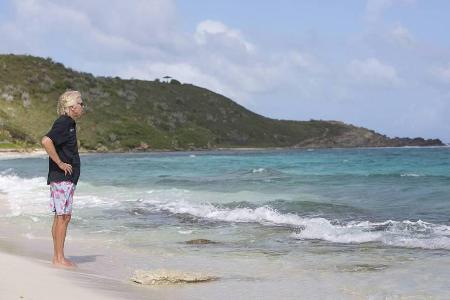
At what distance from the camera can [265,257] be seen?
8445 millimetres

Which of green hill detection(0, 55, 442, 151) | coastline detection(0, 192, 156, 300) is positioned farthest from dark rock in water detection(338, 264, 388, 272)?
green hill detection(0, 55, 442, 151)

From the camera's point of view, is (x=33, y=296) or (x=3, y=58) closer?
(x=33, y=296)

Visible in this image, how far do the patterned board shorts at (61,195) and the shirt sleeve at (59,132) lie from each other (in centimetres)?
53

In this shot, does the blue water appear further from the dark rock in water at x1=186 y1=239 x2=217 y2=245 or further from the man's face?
the man's face

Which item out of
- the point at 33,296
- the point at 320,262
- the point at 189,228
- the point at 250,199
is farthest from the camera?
the point at 250,199

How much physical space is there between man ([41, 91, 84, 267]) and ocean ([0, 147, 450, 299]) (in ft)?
2.26

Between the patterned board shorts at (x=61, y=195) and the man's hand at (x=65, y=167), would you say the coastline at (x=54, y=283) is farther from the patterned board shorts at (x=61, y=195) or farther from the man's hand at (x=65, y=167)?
the man's hand at (x=65, y=167)

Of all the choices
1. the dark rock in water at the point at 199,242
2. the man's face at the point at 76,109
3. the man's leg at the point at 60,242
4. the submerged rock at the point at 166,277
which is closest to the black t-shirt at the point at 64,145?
the man's face at the point at 76,109

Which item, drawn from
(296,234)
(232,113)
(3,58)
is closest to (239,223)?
(296,234)

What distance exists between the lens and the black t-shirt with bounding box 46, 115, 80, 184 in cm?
717

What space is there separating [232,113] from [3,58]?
138 ft

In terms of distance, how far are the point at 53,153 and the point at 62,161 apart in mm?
215

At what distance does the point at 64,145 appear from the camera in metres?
7.24

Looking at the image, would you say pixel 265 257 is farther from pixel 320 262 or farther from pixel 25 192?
pixel 25 192
